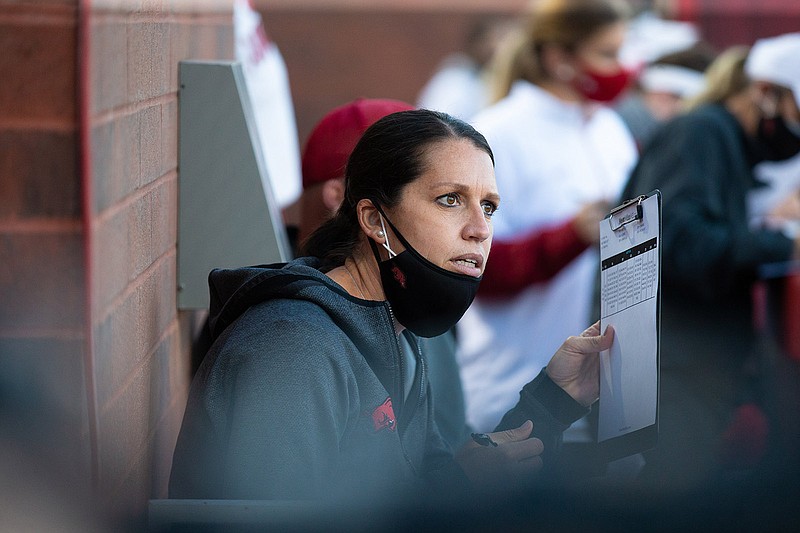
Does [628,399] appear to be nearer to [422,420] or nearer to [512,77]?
[422,420]

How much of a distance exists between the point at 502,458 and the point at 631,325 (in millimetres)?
321

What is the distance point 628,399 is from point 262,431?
0.61 metres

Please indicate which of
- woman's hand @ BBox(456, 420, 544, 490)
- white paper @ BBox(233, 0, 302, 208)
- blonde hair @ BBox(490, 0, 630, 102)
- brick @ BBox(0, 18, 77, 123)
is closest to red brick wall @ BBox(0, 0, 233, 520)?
brick @ BBox(0, 18, 77, 123)

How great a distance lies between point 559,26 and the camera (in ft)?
14.0

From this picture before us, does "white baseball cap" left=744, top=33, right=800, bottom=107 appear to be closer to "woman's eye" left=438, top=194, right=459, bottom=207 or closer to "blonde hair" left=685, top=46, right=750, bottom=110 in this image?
"blonde hair" left=685, top=46, right=750, bottom=110

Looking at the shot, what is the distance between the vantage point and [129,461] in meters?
1.72

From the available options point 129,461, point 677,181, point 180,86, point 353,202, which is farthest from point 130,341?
point 677,181

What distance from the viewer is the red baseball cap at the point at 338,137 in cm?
275

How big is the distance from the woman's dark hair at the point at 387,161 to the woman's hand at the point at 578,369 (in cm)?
35

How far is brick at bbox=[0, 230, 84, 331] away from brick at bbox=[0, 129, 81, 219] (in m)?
0.03

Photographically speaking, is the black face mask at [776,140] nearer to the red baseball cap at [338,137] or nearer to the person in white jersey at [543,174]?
the person in white jersey at [543,174]

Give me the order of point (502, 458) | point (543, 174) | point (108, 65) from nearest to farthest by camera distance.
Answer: point (108, 65) → point (502, 458) → point (543, 174)

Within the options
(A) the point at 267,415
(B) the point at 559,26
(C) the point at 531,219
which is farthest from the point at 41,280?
(B) the point at 559,26

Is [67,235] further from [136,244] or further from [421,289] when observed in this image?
[421,289]
